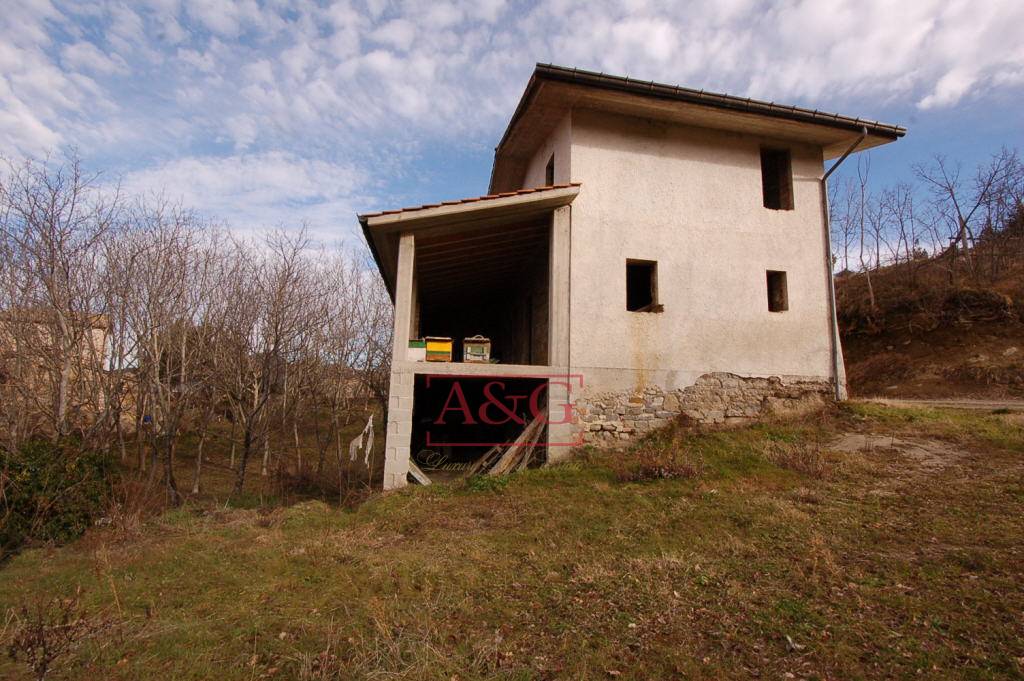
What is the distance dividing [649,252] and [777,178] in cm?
400

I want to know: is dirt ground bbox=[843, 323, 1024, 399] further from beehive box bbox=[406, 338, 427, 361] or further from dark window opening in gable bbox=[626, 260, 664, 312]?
beehive box bbox=[406, 338, 427, 361]

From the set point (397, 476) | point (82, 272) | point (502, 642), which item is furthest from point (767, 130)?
point (82, 272)

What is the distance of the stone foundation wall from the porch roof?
3374mm

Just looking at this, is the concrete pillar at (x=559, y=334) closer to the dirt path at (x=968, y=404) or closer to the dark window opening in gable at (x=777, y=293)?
the dark window opening in gable at (x=777, y=293)

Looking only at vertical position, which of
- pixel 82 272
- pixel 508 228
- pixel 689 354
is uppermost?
pixel 508 228

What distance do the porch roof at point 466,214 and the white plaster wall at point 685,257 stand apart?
661mm

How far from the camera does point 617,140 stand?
384 inches

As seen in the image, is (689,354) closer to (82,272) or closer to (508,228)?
(508,228)

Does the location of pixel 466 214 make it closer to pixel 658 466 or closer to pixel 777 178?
pixel 658 466

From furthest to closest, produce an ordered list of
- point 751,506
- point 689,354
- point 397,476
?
point 689,354
point 397,476
point 751,506

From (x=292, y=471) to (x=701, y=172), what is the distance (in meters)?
10.5

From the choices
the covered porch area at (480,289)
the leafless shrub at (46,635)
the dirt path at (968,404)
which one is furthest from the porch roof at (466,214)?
the dirt path at (968,404)

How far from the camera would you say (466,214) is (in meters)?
8.48

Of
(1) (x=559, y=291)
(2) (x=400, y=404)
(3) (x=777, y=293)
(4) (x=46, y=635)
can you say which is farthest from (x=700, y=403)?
(4) (x=46, y=635)
